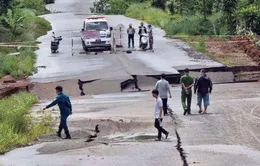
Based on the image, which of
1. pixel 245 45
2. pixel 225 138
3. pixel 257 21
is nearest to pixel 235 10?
pixel 257 21

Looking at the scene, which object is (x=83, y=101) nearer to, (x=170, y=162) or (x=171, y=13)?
(x=170, y=162)

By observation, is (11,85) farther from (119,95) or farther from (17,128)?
(17,128)

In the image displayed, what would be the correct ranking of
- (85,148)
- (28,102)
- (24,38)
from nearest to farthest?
(85,148) → (28,102) → (24,38)

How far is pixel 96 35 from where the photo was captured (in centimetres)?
4078

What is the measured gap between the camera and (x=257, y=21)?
145ft

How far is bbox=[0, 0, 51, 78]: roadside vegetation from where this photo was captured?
3486 centimetres

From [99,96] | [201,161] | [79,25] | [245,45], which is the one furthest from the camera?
[79,25]

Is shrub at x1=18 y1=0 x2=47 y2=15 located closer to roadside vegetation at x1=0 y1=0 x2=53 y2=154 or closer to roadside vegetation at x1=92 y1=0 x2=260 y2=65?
roadside vegetation at x1=0 y1=0 x2=53 y2=154

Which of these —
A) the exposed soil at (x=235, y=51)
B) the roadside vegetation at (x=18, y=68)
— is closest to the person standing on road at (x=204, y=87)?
the roadside vegetation at (x=18, y=68)

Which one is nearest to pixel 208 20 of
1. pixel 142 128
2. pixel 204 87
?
pixel 204 87

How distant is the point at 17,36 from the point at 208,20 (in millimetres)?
15026

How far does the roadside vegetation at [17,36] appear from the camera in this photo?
34862mm

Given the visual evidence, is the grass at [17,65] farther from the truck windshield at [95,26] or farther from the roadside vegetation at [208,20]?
the roadside vegetation at [208,20]

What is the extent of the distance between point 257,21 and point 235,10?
8.77 feet
